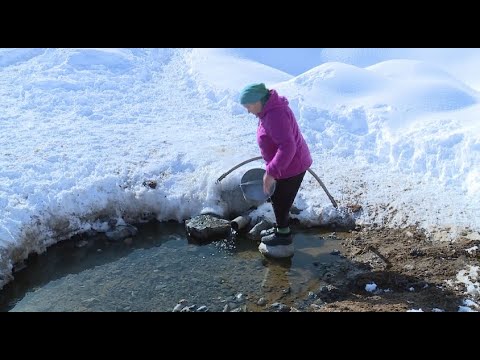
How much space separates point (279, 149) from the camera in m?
5.22

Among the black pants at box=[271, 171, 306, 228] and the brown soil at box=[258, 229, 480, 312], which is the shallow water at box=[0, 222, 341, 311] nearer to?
the brown soil at box=[258, 229, 480, 312]

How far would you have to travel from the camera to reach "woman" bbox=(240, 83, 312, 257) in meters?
5.19

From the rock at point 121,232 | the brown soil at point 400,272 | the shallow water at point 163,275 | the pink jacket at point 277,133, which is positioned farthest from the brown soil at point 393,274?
the rock at point 121,232

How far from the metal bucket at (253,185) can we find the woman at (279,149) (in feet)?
1.67

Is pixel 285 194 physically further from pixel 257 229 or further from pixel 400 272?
pixel 400 272

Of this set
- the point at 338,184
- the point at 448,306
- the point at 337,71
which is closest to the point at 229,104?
the point at 337,71

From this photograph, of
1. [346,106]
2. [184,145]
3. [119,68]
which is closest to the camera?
[184,145]

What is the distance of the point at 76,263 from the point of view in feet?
21.1

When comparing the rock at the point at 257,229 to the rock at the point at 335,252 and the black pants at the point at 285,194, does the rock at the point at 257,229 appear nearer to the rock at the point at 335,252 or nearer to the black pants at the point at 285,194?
the black pants at the point at 285,194

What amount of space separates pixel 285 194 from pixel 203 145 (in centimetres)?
313

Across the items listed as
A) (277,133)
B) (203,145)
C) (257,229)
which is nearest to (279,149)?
(277,133)

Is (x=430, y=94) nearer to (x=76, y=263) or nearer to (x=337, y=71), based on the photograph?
(x=337, y=71)

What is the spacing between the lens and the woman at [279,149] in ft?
17.0

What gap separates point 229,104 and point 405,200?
459cm
